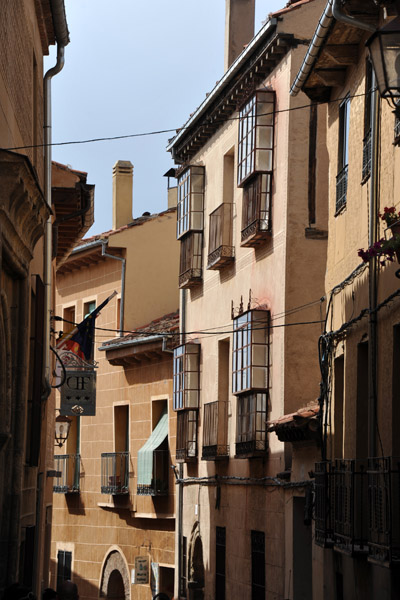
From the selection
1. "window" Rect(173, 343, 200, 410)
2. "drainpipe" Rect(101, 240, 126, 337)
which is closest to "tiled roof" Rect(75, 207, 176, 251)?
"drainpipe" Rect(101, 240, 126, 337)

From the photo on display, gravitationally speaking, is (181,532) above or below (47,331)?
below

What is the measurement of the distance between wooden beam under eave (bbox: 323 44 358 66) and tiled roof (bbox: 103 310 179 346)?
12.9 metres

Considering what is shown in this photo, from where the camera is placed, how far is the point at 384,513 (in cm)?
1099

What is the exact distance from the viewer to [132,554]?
29.8 metres

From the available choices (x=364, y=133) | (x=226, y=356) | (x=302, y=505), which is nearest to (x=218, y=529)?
(x=226, y=356)

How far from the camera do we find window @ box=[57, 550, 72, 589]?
33.1 meters

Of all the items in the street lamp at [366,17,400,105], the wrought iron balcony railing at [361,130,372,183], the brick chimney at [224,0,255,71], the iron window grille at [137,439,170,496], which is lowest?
the iron window grille at [137,439,170,496]

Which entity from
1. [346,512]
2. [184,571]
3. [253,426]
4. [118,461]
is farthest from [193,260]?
[346,512]

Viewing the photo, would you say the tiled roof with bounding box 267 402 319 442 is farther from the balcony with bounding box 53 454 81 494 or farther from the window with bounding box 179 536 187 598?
the balcony with bounding box 53 454 81 494

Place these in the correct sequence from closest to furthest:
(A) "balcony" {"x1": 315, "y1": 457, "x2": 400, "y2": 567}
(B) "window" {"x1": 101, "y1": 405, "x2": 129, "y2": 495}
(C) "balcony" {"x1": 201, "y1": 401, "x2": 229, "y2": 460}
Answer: (A) "balcony" {"x1": 315, "y1": 457, "x2": 400, "y2": 567}
(C) "balcony" {"x1": 201, "y1": 401, "x2": 229, "y2": 460}
(B) "window" {"x1": 101, "y1": 405, "x2": 129, "y2": 495}

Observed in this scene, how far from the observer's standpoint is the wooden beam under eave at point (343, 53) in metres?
14.9

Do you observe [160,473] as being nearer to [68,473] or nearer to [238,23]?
[68,473]

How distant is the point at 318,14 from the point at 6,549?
410 inches

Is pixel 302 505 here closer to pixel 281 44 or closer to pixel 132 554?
pixel 281 44
